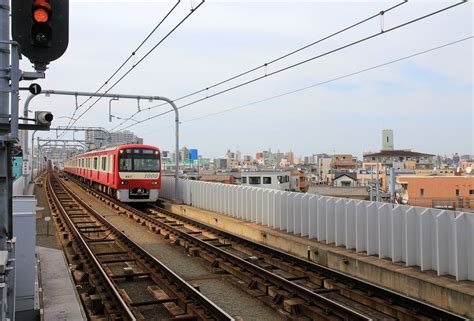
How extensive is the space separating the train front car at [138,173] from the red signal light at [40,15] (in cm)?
1776

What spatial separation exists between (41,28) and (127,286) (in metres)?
5.71

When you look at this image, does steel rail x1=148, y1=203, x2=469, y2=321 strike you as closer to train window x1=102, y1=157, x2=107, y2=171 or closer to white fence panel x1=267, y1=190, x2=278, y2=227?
white fence panel x1=267, y1=190, x2=278, y2=227

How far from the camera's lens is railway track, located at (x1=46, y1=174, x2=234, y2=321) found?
6.64 meters

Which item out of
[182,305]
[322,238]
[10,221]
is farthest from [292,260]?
[10,221]

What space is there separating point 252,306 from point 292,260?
99.7 inches

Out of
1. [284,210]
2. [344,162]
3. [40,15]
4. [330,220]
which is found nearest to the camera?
[40,15]

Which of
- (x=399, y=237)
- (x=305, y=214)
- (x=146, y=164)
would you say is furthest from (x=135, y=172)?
(x=399, y=237)

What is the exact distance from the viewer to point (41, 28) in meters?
3.96

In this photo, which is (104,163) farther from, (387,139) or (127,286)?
(387,139)

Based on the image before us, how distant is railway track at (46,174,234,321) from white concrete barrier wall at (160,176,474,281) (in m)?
3.88

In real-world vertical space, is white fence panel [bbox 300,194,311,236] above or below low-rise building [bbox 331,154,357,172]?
below

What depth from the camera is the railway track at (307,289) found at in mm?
6270

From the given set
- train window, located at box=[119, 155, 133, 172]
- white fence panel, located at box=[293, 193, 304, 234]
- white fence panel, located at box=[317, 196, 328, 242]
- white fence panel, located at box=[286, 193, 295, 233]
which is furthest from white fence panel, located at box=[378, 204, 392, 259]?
train window, located at box=[119, 155, 133, 172]

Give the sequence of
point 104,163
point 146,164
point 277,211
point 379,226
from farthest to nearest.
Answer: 1. point 104,163
2. point 146,164
3. point 277,211
4. point 379,226
